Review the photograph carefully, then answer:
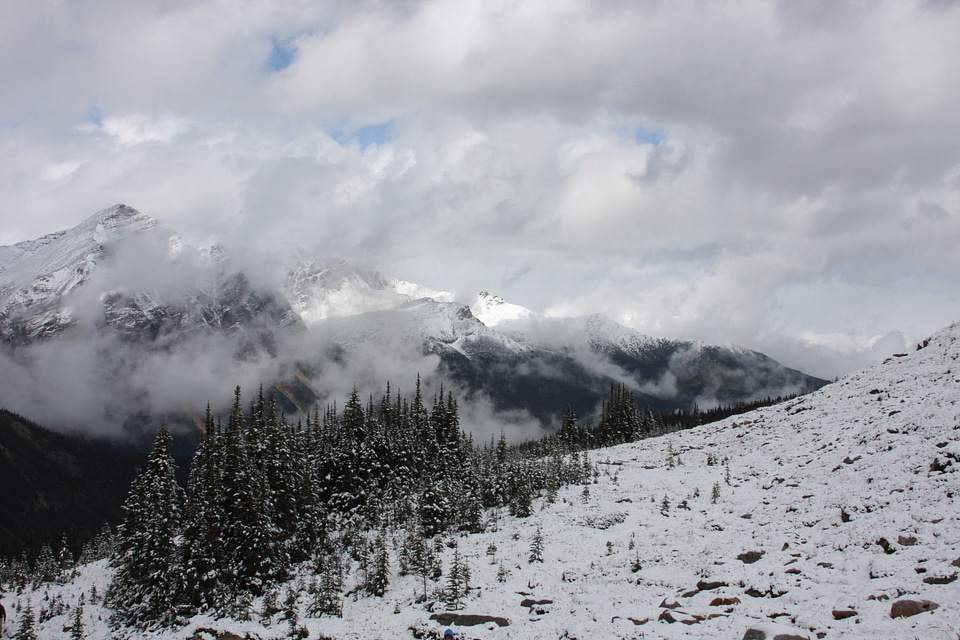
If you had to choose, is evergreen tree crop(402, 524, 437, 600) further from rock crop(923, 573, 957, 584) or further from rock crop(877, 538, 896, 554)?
rock crop(923, 573, 957, 584)

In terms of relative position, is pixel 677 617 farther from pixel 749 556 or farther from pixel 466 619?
pixel 466 619

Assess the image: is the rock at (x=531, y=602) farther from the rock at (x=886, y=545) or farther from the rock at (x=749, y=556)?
the rock at (x=886, y=545)

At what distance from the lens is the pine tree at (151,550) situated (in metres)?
49.7

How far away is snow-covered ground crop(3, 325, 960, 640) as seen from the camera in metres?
24.7

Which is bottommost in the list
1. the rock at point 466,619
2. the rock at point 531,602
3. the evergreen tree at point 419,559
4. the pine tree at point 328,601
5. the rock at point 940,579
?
the pine tree at point 328,601

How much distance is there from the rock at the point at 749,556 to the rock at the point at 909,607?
9076 mm

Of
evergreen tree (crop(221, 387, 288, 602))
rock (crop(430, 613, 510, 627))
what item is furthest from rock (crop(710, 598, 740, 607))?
evergreen tree (crop(221, 387, 288, 602))

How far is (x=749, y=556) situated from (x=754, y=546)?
1.70 metres

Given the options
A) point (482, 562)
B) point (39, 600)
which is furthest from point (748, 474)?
point (39, 600)

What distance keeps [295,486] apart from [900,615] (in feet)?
165

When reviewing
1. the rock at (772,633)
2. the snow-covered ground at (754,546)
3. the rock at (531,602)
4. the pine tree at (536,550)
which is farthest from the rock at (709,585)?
the pine tree at (536,550)

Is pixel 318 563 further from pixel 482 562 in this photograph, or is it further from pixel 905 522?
pixel 905 522

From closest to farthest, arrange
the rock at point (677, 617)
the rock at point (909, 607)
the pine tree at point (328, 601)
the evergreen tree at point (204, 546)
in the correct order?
the rock at point (909, 607) < the rock at point (677, 617) < the pine tree at point (328, 601) < the evergreen tree at point (204, 546)

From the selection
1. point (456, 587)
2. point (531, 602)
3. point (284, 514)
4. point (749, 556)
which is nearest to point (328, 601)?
point (456, 587)
